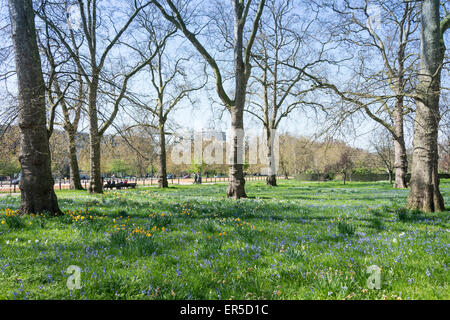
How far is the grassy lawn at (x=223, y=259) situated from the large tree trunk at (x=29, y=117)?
36.1 inches

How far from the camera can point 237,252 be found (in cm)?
349

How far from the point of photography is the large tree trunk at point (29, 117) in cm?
580

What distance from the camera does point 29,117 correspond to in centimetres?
575

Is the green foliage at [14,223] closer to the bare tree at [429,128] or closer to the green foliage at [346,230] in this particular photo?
the green foliage at [346,230]

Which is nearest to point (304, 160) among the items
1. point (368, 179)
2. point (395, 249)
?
point (368, 179)

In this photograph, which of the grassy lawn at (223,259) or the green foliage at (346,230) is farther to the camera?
the green foliage at (346,230)

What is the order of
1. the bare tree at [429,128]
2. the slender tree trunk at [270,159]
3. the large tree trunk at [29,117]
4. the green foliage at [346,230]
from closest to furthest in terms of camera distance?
the green foliage at [346,230], the large tree trunk at [29,117], the bare tree at [429,128], the slender tree trunk at [270,159]

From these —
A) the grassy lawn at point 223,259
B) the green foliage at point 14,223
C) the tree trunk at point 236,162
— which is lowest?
the grassy lawn at point 223,259

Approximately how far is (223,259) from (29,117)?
5812mm

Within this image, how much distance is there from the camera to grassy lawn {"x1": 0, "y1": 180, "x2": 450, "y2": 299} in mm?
2373

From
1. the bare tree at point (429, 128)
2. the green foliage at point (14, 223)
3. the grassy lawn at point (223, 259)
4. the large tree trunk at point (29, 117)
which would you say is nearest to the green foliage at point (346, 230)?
the grassy lawn at point (223, 259)

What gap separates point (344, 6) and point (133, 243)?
14730mm

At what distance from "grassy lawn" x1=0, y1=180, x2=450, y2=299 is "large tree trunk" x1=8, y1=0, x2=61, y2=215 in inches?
36.1

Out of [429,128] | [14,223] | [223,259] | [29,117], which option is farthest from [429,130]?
[29,117]
